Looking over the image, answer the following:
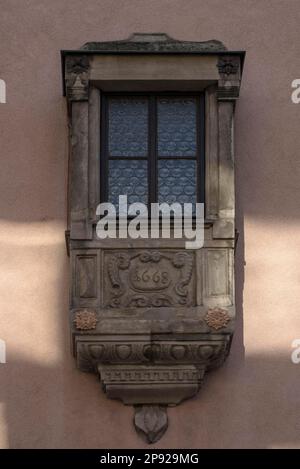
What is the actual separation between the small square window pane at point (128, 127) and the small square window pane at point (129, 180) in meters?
0.10

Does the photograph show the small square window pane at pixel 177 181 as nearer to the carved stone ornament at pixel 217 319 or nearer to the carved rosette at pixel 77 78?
the carved rosette at pixel 77 78

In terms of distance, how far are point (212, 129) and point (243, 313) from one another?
1.75 meters

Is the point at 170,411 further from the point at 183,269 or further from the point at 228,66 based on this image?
the point at 228,66

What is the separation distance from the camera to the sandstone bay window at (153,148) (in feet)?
52.3

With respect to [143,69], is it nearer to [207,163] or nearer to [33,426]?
[207,163]

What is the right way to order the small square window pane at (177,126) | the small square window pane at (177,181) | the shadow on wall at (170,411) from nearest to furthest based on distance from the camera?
the shadow on wall at (170,411)
the small square window pane at (177,181)
the small square window pane at (177,126)

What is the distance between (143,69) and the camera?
52.5ft

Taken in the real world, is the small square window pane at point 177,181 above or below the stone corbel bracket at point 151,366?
above

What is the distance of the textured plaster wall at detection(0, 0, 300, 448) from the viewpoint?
15.5 metres

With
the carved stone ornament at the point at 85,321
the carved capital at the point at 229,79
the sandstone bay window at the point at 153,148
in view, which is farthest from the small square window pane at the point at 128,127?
the carved stone ornament at the point at 85,321

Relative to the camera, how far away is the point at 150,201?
15875 millimetres

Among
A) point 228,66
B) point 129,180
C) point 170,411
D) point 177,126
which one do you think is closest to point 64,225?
point 129,180

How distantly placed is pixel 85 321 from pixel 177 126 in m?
2.15

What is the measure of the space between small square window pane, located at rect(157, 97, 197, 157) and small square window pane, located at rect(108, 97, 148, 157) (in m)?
0.15
